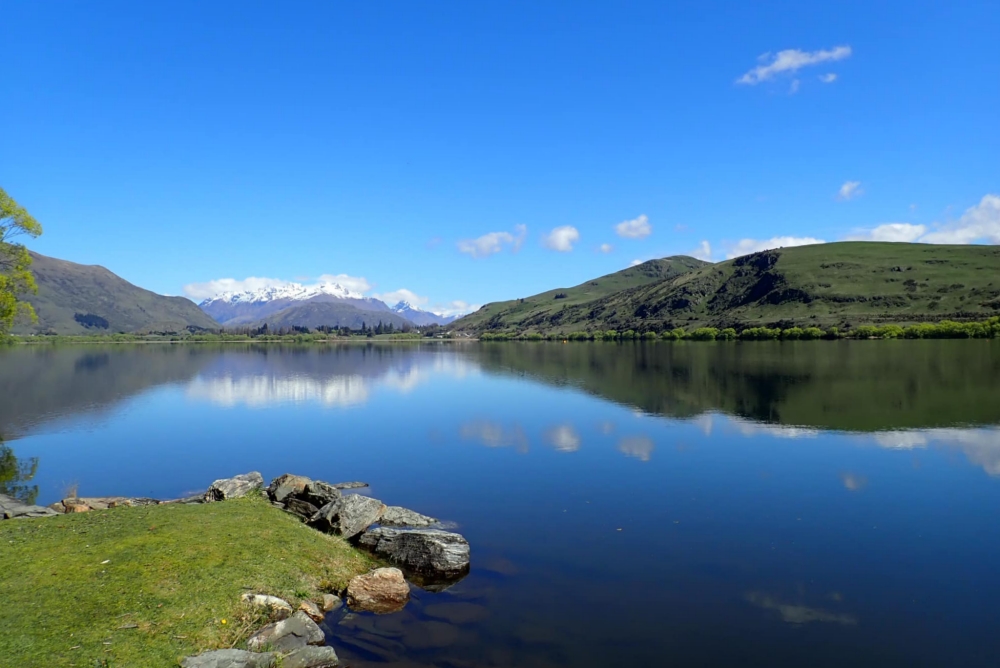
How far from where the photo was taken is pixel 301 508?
1184 inches

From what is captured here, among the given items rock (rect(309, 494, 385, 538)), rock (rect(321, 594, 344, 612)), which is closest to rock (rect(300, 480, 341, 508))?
rock (rect(309, 494, 385, 538))

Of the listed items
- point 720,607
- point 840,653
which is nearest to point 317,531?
point 720,607

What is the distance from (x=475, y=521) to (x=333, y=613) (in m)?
10.8

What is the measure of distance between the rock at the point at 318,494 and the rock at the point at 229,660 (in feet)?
48.1

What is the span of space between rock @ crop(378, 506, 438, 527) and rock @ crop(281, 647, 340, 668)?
12.1 m

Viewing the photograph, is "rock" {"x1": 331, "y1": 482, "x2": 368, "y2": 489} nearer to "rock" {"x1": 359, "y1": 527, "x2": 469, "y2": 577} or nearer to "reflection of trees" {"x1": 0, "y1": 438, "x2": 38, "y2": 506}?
"rock" {"x1": 359, "y1": 527, "x2": 469, "y2": 577}

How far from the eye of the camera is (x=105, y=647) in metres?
14.7

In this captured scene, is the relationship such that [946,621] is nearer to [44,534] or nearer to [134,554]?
[134,554]

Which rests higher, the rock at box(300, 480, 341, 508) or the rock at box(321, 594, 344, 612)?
the rock at box(300, 480, 341, 508)

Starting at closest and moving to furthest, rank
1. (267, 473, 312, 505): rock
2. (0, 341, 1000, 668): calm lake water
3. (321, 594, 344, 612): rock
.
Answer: (0, 341, 1000, 668): calm lake water → (321, 594, 344, 612): rock → (267, 473, 312, 505): rock

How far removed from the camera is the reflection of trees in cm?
3478

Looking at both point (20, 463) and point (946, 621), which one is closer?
point (946, 621)

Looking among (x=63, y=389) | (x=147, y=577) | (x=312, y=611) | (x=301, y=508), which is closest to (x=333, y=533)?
(x=301, y=508)

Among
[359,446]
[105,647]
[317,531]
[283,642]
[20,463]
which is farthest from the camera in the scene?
[359,446]
